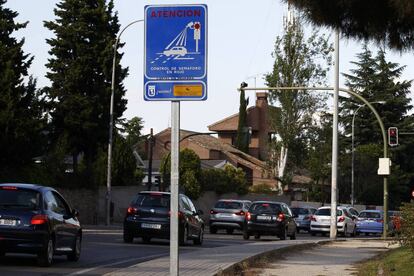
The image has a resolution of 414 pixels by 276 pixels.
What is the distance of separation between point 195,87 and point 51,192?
30.4ft

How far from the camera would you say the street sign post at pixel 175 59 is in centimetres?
866

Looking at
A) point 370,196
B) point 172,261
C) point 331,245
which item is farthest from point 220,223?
point 370,196

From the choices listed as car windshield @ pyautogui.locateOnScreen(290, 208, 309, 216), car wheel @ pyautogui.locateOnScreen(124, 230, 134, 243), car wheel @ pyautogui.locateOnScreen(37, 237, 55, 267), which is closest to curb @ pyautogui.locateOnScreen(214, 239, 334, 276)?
car wheel @ pyautogui.locateOnScreen(37, 237, 55, 267)

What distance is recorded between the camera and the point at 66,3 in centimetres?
4819

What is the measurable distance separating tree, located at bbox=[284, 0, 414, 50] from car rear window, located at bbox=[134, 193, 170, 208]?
50.7 ft

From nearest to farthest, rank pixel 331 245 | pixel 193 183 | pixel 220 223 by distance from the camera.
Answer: pixel 331 245
pixel 220 223
pixel 193 183

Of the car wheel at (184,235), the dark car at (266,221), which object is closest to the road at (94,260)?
the car wheel at (184,235)

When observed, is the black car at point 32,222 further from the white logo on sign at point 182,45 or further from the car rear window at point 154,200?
the car rear window at point 154,200

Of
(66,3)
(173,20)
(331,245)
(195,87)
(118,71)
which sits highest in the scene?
(66,3)

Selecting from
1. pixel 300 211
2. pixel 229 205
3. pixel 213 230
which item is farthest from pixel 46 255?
pixel 300 211

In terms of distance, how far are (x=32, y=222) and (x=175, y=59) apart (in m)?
8.20

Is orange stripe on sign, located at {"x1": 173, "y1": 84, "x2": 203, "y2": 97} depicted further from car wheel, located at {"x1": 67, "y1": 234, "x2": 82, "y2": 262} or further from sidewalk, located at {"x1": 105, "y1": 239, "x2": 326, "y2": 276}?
car wheel, located at {"x1": 67, "y1": 234, "x2": 82, "y2": 262}

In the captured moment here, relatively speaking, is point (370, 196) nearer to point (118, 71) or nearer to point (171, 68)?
point (118, 71)

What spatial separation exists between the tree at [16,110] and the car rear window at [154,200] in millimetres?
12146
